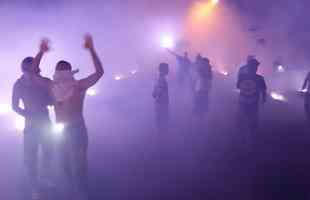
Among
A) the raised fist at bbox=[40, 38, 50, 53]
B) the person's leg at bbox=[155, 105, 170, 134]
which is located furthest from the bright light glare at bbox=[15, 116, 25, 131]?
the raised fist at bbox=[40, 38, 50, 53]

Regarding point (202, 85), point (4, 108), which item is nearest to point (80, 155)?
point (202, 85)

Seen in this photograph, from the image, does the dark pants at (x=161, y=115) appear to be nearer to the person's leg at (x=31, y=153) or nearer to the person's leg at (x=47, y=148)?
the person's leg at (x=47, y=148)

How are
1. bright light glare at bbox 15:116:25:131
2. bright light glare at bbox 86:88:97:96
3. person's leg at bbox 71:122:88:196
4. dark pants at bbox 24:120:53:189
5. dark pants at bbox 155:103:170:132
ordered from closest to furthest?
1. person's leg at bbox 71:122:88:196
2. dark pants at bbox 24:120:53:189
3. dark pants at bbox 155:103:170:132
4. bright light glare at bbox 15:116:25:131
5. bright light glare at bbox 86:88:97:96

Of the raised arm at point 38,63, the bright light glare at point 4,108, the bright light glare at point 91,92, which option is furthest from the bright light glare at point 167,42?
the raised arm at point 38,63

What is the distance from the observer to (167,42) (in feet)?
131

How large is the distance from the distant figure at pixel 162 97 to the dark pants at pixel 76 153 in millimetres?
4711

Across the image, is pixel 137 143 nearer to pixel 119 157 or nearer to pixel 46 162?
pixel 119 157

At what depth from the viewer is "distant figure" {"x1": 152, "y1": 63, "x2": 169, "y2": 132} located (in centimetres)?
1070

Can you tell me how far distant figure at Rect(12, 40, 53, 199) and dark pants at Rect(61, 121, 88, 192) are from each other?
2.71 ft

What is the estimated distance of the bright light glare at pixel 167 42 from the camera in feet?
125

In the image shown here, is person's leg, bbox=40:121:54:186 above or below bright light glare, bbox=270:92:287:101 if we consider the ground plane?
below

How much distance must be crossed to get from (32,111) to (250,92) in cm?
516

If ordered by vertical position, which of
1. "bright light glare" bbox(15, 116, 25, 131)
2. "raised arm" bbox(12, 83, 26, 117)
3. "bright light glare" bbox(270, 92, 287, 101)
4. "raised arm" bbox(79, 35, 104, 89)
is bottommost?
"bright light glare" bbox(15, 116, 25, 131)

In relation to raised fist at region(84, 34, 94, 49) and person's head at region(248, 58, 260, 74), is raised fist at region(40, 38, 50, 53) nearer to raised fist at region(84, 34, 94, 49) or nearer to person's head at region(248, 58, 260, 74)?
raised fist at region(84, 34, 94, 49)
